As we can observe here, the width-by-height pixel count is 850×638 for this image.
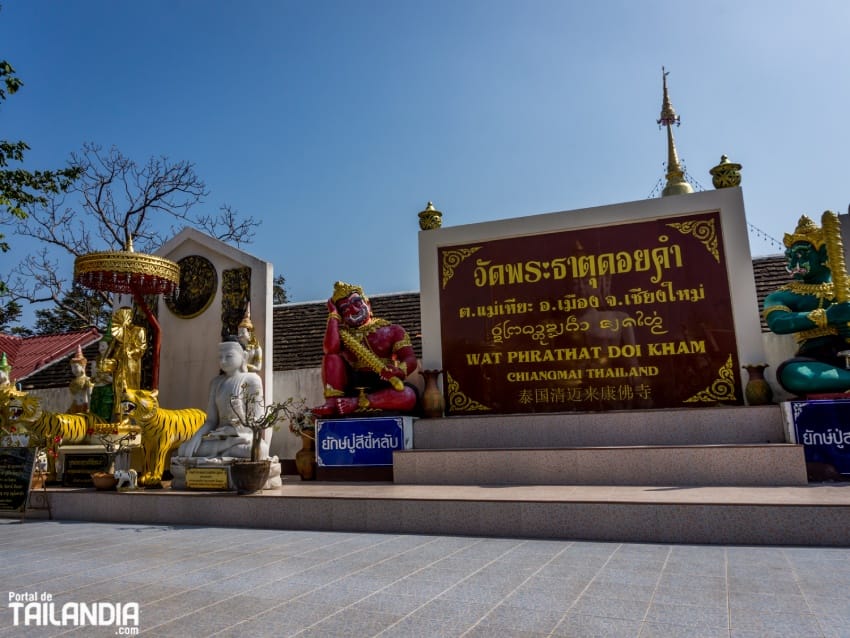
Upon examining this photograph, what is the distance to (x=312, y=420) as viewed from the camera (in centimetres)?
863

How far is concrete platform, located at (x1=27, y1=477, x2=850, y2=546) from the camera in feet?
14.6

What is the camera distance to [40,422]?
27.0 ft

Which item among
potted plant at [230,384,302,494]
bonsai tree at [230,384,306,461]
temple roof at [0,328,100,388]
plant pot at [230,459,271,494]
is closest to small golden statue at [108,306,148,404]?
bonsai tree at [230,384,306,461]

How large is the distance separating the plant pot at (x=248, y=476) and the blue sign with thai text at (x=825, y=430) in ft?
18.6

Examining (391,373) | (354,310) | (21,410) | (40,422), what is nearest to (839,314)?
(391,373)

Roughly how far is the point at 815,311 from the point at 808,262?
0.74m

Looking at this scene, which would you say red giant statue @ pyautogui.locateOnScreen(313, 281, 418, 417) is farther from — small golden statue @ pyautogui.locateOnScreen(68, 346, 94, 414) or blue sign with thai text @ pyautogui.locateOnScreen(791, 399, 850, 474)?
blue sign with thai text @ pyautogui.locateOnScreen(791, 399, 850, 474)

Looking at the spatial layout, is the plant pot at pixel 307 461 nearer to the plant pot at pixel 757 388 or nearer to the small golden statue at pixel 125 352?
the small golden statue at pixel 125 352

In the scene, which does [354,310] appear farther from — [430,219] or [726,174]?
[726,174]

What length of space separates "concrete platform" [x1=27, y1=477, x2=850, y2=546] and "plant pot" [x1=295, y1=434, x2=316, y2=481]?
4.97ft

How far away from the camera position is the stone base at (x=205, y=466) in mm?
6695

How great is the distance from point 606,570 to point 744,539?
1.35m

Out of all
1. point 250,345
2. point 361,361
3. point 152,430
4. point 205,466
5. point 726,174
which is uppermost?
point 726,174

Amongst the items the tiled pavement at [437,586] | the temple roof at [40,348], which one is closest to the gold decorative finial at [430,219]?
the tiled pavement at [437,586]
